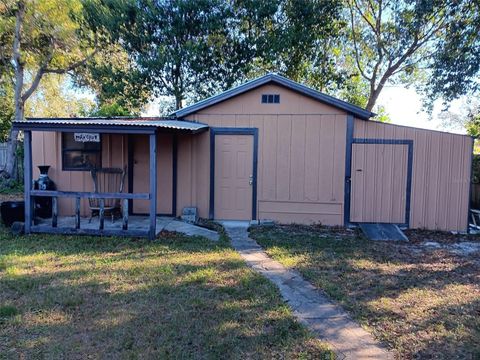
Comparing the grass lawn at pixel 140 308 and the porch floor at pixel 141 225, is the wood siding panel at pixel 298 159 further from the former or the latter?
the grass lawn at pixel 140 308

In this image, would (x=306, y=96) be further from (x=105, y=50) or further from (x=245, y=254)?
(x=105, y=50)

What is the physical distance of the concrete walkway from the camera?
9.18ft

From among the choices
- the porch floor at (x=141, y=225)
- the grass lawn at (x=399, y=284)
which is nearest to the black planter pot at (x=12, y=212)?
the porch floor at (x=141, y=225)

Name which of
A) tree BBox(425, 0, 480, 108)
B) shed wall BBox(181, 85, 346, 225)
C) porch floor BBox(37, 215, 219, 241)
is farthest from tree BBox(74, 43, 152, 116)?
tree BBox(425, 0, 480, 108)

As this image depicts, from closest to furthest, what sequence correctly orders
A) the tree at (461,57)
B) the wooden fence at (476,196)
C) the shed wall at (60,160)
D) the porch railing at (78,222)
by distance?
1. the porch railing at (78,222)
2. the shed wall at (60,160)
3. the wooden fence at (476,196)
4. the tree at (461,57)

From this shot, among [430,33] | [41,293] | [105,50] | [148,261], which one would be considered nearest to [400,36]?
[430,33]

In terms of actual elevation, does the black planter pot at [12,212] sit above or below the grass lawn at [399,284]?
above

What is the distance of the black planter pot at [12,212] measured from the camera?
22.7 feet

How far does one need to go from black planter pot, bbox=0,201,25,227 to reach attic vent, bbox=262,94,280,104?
5.37m

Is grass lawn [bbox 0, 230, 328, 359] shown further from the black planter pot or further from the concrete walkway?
the black planter pot

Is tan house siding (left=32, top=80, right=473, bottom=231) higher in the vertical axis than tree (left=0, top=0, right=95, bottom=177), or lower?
lower

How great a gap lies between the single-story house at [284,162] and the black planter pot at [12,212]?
42.6 inches

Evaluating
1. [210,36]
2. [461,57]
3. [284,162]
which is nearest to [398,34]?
[461,57]

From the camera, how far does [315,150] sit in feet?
25.8
